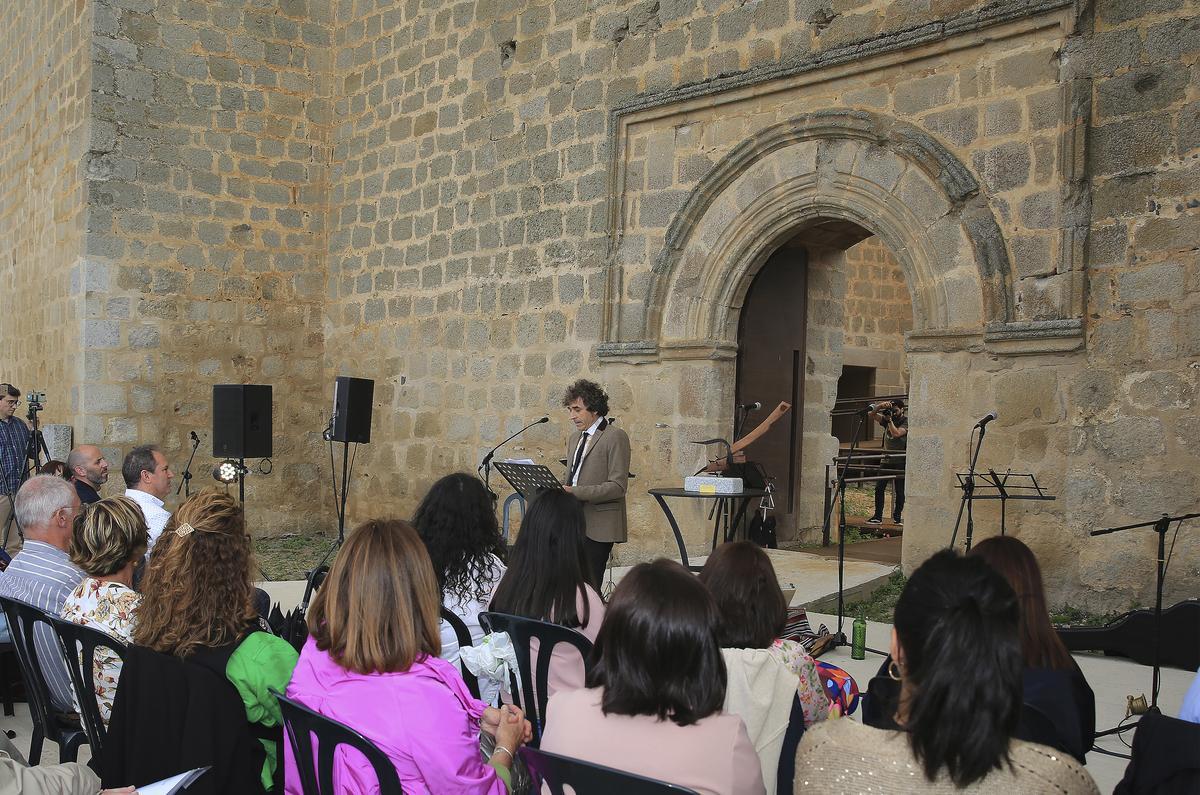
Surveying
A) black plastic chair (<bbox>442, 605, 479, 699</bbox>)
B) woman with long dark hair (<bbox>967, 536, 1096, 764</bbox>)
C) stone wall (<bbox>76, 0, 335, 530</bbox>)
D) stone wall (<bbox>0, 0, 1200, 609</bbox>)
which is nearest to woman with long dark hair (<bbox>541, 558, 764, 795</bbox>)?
woman with long dark hair (<bbox>967, 536, 1096, 764</bbox>)

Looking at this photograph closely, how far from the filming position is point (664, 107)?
23.6 feet

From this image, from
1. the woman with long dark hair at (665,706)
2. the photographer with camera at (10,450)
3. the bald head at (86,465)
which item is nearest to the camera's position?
the woman with long dark hair at (665,706)

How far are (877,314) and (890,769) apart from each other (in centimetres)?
1179

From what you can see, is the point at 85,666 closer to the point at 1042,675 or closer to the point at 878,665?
the point at 1042,675

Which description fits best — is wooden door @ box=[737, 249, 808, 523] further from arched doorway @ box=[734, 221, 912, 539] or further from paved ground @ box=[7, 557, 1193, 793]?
paved ground @ box=[7, 557, 1193, 793]

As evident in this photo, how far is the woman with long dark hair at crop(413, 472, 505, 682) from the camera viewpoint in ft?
10.7

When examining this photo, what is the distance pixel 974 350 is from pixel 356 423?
437 centimetres

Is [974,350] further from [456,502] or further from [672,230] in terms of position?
[456,502]

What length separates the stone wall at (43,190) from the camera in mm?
9414

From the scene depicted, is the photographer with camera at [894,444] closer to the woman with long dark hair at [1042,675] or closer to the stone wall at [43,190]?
the woman with long dark hair at [1042,675]

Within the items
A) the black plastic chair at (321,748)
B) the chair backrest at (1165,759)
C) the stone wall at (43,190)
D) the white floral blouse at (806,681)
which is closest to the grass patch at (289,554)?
the stone wall at (43,190)

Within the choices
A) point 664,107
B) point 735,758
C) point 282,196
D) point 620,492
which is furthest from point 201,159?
point 735,758

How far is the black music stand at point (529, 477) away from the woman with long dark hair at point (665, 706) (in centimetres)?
367

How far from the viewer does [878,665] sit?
470 centimetres
